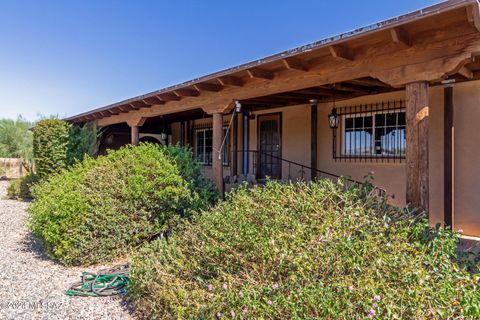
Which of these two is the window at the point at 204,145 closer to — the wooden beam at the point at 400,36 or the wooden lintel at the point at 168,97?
the wooden lintel at the point at 168,97

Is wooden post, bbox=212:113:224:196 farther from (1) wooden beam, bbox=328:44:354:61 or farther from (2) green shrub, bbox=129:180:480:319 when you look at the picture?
(1) wooden beam, bbox=328:44:354:61

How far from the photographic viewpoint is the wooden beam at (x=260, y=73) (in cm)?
561

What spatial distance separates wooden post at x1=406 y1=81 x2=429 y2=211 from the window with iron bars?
121 inches

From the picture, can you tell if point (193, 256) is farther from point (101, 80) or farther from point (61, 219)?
point (101, 80)

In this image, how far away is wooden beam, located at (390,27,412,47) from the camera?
378 cm

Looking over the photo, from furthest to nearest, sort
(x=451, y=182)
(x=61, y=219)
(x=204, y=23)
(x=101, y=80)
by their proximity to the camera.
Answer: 1. (x=101, y=80)
2. (x=204, y=23)
3. (x=451, y=182)
4. (x=61, y=219)

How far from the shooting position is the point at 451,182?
607 cm

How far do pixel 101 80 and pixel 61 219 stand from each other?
17926 millimetres

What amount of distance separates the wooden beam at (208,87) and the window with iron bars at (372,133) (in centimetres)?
296

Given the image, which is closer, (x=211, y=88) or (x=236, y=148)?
(x=211, y=88)

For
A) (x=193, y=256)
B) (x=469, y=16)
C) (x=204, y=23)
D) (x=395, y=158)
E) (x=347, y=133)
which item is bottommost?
(x=193, y=256)

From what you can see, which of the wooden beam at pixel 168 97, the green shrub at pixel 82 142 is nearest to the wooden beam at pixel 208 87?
the wooden beam at pixel 168 97

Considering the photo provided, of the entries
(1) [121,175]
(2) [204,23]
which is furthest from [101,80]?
(1) [121,175]

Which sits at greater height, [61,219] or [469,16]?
[469,16]
